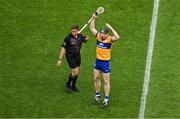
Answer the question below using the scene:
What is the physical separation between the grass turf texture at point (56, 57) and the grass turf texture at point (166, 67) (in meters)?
0.44

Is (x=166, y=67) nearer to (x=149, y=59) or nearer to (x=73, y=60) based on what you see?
(x=149, y=59)

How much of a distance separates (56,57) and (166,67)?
3802mm

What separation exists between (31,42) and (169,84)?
5.28 metres

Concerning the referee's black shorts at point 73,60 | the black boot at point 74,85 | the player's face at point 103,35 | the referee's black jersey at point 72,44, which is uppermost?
the player's face at point 103,35

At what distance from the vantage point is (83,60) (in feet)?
69.2

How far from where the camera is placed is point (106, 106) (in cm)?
1905

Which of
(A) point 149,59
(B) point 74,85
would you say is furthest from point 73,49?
(A) point 149,59

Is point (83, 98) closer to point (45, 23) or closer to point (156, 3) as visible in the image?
point (45, 23)

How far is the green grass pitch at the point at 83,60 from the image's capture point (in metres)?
19.0

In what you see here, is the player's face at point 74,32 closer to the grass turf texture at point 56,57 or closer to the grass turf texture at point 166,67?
the grass turf texture at point 56,57

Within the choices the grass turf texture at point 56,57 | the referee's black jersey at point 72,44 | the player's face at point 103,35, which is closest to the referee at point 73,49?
the referee's black jersey at point 72,44

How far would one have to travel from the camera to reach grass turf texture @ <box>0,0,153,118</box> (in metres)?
19.1

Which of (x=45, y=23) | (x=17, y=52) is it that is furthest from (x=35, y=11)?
(x=17, y=52)

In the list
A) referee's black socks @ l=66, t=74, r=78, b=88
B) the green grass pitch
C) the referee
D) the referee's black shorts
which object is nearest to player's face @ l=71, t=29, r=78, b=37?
the referee
